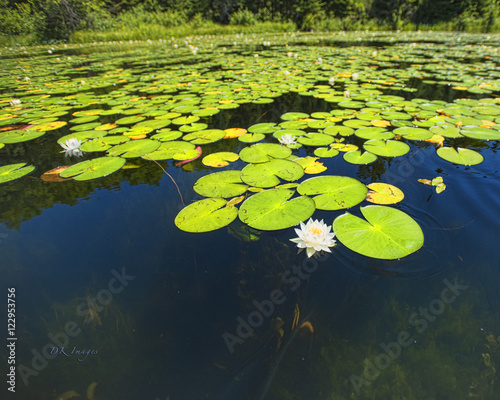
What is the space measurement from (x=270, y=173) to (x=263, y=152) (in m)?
0.33

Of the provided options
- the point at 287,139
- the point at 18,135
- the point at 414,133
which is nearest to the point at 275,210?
the point at 287,139

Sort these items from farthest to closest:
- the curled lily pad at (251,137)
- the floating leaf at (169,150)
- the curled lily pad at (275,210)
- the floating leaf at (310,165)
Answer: the curled lily pad at (251,137) < the floating leaf at (169,150) < the floating leaf at (310,165) < the curled lily pad at (275,210)

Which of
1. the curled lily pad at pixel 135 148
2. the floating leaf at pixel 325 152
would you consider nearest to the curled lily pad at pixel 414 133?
the floating leaf at pixel 325 152

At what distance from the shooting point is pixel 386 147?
184 cm

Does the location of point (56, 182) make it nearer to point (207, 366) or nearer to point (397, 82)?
point (207, 366)

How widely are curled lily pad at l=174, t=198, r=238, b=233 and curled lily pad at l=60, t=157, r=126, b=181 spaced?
0.78 meters

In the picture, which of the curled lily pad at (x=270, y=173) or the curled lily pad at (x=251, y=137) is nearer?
the curled lily pad at (x=270, y=173)

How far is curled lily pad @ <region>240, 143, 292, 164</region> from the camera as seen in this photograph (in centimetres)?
177

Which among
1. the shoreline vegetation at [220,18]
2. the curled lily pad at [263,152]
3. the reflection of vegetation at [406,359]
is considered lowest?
the reflection of vegetation at [406,359]

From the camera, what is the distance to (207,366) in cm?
74

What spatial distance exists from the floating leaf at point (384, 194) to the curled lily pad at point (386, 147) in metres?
0.44

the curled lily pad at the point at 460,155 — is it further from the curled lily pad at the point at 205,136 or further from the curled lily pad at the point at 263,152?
the curled lily pad at the point at 205,136

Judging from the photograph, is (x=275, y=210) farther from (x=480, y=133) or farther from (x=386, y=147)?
(x=480, y=133)

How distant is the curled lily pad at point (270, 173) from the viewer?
1497 mm
